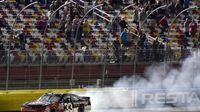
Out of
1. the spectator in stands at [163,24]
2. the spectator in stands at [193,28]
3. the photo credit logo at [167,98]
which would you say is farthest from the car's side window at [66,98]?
the spectator in stands at [193,28]

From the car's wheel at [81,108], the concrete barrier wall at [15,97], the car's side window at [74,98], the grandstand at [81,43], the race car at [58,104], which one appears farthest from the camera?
the grandstand at [81,43]

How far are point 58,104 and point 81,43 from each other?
7.94 meters

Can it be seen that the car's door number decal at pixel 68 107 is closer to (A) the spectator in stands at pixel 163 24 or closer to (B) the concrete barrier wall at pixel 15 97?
(B) the concrete barrier wall at pixel 15 97

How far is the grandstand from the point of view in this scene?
85.4 feet

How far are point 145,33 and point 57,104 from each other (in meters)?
10.8

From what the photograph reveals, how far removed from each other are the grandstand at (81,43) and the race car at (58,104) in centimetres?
202

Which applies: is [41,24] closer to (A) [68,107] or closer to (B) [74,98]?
(B) [74,98]

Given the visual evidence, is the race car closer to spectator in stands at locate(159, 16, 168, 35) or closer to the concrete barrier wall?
the concrete barrier wall

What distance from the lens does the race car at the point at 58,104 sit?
23.1 m

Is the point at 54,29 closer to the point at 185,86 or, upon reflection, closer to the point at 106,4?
the point at 106,4

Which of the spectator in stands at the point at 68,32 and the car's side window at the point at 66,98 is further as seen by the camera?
the spectator in stands at the point at 68,32

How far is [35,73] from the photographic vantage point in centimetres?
2609

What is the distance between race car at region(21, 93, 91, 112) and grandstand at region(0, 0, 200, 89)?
2.02 metres

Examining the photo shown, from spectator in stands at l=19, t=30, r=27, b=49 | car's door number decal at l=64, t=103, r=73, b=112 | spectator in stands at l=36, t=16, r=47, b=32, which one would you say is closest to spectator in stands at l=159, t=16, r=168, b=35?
spectator in stands at l=36, t=16, r=47, b=32
